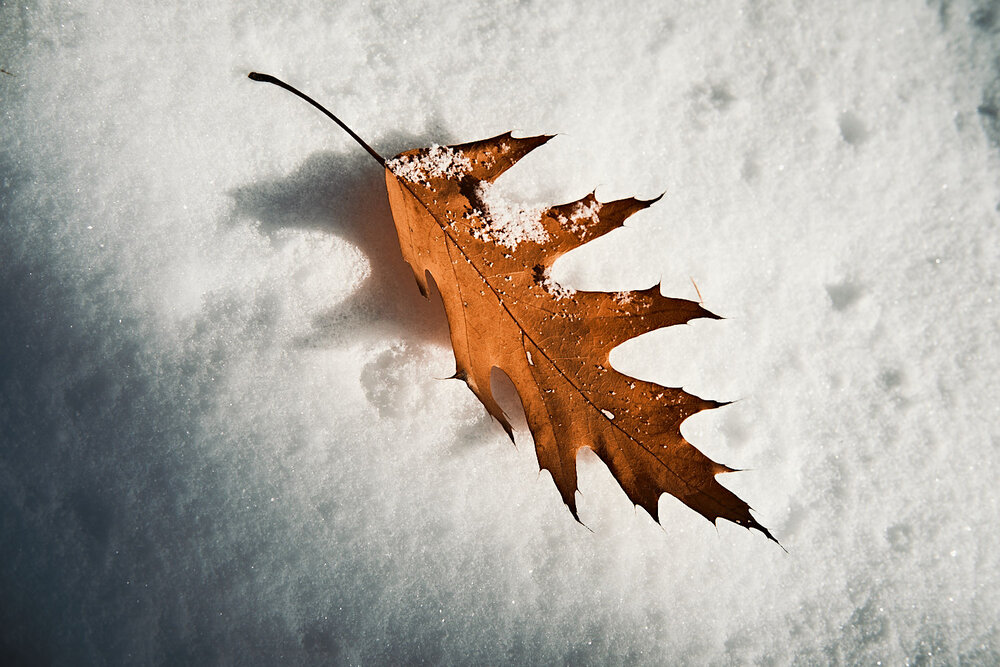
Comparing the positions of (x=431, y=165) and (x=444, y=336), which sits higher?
(x=431, y=165)

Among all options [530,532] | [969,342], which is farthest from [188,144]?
[969,342]

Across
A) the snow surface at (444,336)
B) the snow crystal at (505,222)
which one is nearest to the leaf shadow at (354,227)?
the snow surface at (444,336)

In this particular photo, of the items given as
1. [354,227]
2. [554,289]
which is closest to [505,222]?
[554,289]

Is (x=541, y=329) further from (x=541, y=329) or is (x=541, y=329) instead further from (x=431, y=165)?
(x=431, y=165)

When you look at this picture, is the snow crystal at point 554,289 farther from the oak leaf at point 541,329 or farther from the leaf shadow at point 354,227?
the leaf shadow at point 354,227

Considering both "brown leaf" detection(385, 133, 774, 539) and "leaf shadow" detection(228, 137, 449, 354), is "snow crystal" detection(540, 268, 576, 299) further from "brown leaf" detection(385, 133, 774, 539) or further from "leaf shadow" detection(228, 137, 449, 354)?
"leaf shadow" detection(228, 137, 449, 354)

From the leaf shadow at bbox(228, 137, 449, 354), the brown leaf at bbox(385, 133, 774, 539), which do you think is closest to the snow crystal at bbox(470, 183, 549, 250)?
the brown leaf at bbox(385, 133, 774, 539)
